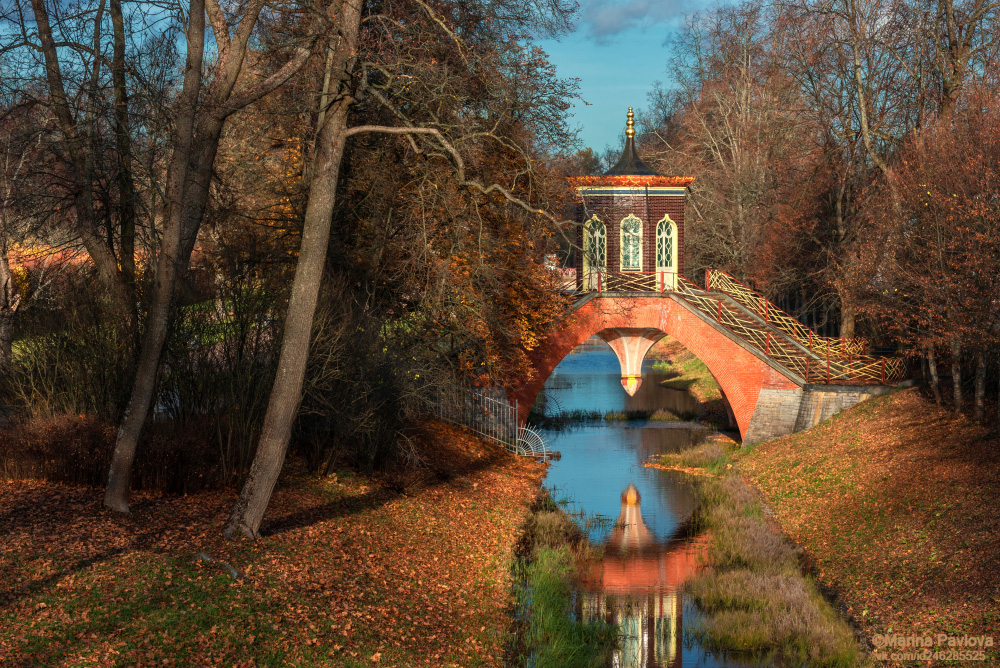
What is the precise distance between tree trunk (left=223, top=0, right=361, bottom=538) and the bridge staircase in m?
16.5

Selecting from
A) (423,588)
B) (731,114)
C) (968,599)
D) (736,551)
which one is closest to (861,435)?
(736,551)

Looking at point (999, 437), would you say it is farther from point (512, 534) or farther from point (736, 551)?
point (512, 534)

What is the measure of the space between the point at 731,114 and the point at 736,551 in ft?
97.6

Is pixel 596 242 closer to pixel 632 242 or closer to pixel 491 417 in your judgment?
pixel 632 242

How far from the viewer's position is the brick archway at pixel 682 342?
83.7 feet

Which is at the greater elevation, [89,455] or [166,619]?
[89,455]

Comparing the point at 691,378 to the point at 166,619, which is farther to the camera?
the point at 691,378

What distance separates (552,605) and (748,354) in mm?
14097

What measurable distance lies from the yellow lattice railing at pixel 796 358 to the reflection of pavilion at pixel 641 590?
804 centimetres

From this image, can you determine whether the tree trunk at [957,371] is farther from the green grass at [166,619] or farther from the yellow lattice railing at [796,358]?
the green grass at [166,619]

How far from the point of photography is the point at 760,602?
1361 cm

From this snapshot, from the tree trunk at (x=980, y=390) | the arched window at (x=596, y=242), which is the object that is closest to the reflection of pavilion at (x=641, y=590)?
the tree trunk at (x=980, y=390)

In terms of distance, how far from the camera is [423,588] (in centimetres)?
1201

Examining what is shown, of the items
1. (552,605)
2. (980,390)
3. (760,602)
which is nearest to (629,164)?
(980,390)
